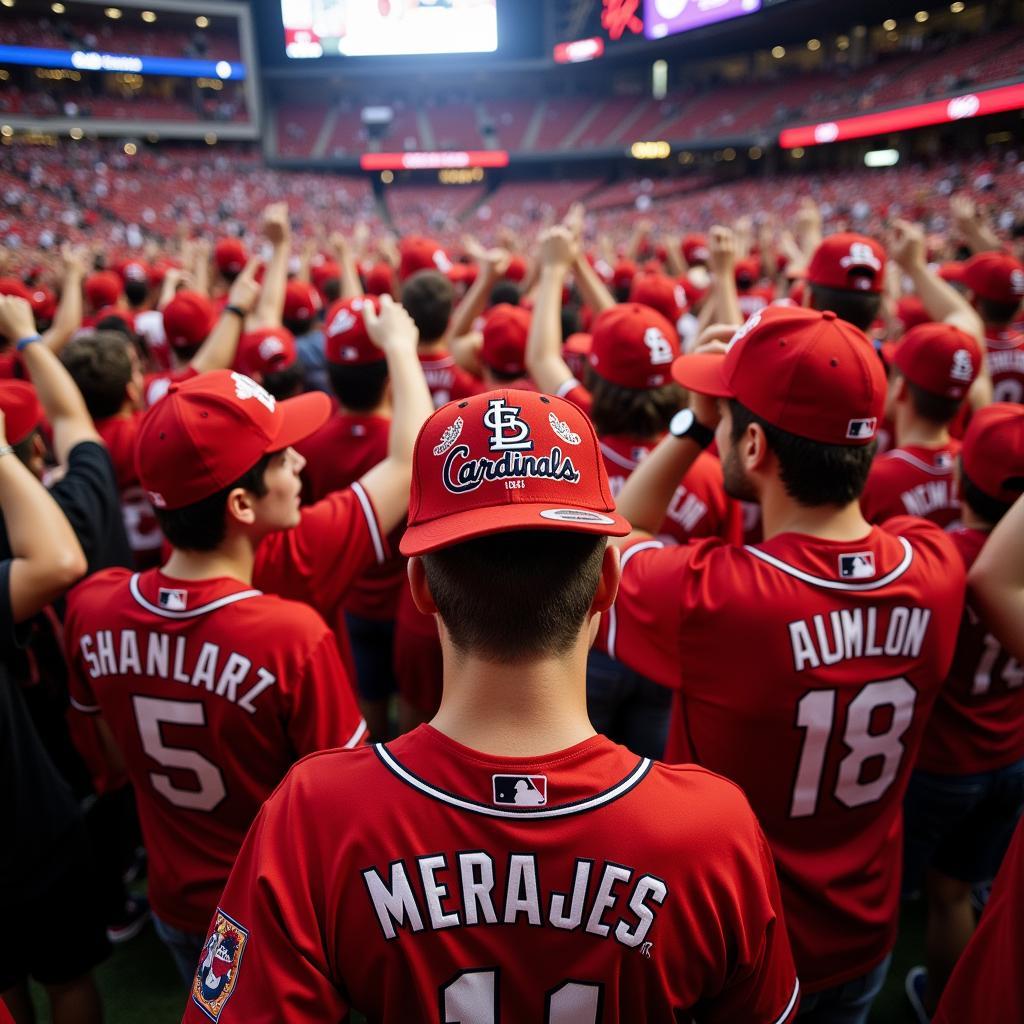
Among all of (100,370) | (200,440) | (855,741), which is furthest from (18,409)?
(855,741)

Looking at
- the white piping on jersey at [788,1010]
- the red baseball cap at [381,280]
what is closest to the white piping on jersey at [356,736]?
the white piping on jersey at [788,1010]

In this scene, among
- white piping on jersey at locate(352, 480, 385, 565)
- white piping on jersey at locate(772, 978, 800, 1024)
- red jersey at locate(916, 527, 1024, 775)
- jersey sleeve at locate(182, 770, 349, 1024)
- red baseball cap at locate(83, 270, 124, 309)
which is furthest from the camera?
red baseball cap at locate(83, 270, 124, 309)

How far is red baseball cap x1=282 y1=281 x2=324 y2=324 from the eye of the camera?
596 centimetres

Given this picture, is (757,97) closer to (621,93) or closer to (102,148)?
(621,93)

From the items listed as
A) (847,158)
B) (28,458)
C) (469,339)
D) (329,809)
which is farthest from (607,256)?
(847,158)

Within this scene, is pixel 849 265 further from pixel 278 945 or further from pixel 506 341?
pixel 278 945

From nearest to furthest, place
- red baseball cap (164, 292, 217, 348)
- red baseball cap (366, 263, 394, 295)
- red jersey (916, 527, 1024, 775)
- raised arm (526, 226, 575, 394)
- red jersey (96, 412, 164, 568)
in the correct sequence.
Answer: red jersey (916, 527, 1024, 775), raised arm (526, 226, 575, 394), red jersey (96, 412, 164, 568), red baseball cap (164, 292, 217, 348), red baseball cap (366, 263, 394, 295)

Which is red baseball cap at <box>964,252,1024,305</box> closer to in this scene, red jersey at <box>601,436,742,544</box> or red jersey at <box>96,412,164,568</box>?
red jersey at <box>601,436,742,544</box>

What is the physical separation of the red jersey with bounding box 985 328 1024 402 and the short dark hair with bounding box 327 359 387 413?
3.78m

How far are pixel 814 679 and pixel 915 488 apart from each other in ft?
5.41

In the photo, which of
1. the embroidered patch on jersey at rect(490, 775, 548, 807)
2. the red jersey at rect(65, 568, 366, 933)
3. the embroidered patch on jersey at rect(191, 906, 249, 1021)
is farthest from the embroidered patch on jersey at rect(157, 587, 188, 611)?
the embroidered patch on jersey at rect(490, 775, 548, 807)

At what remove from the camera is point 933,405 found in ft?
10.4

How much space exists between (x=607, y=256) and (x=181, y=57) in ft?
129

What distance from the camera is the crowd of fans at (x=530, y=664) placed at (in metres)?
1.12
